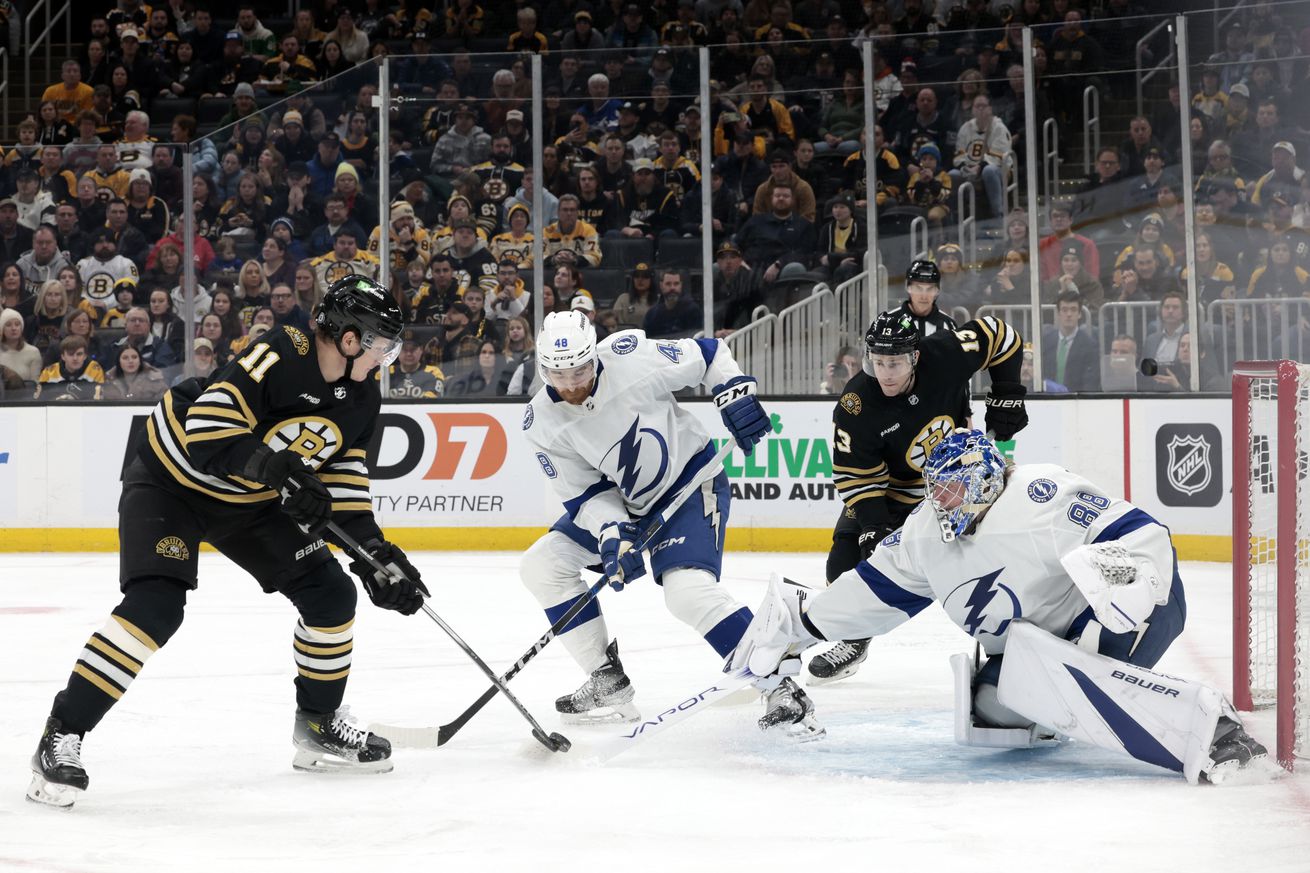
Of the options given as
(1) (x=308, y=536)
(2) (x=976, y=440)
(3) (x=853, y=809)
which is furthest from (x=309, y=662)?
(2) (x=976, y=440)

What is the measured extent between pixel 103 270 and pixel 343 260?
133 centimetres

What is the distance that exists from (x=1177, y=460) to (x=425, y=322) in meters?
3.84

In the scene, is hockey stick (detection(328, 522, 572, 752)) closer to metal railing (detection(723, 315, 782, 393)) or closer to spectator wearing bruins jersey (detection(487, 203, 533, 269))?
metal railing (detection(723, 315, 782, 393))

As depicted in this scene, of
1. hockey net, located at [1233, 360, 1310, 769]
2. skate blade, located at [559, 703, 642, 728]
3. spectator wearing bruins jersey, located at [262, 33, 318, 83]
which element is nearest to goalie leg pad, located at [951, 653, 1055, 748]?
hockey net, located at [1233, 360, 1310, 769]

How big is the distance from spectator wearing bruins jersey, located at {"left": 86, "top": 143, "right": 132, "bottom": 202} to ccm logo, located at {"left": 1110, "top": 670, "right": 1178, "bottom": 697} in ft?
22.5

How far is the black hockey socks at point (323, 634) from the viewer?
346cm

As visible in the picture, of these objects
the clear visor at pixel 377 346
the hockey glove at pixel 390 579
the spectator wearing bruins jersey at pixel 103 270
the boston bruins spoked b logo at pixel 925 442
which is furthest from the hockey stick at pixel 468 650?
the spectator wearing bruins jersey at pixel 103 270

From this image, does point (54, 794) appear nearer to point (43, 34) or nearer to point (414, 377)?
point (414, 377)

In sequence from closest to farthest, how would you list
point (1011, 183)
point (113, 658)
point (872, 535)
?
point (113, 658) → point (872, 535) → point (1011, 183)

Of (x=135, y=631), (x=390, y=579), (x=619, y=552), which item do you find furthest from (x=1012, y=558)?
(x=135, y=631)

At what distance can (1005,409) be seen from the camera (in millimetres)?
4855

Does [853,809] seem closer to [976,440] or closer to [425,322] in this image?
[976,440]

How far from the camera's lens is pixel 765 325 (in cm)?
810

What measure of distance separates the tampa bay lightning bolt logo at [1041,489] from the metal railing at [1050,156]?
4718mm
